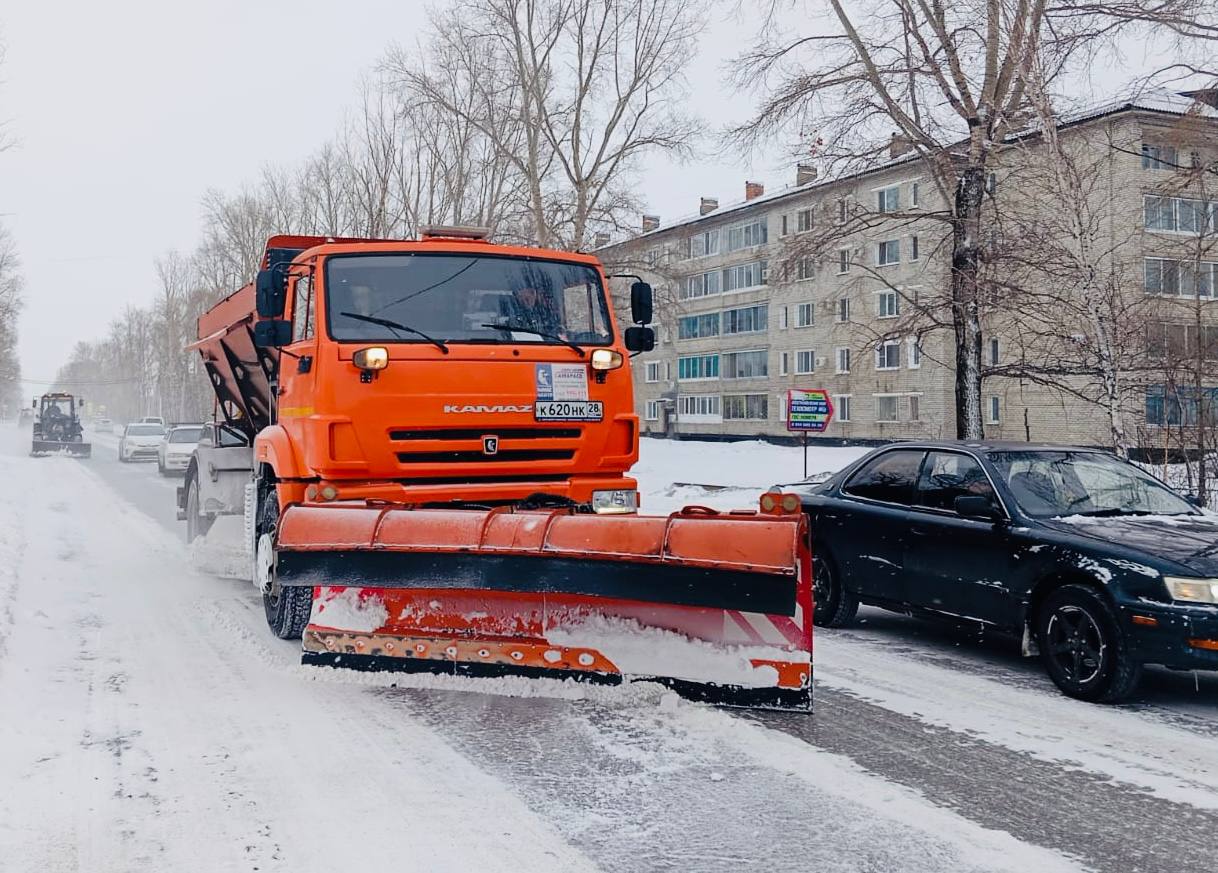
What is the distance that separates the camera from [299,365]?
7141 mm

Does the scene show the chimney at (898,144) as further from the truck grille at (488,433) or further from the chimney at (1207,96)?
the truck grille at (488,433)

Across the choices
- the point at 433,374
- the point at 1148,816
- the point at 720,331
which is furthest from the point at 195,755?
the point at 720,331

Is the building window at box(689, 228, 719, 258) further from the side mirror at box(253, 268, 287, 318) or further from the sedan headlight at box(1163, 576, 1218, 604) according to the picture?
the sedan headlight at box(1163, 576, 1218, 604)

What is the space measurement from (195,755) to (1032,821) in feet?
11.5

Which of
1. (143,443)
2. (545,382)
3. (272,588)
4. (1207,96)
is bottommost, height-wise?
(272,588)

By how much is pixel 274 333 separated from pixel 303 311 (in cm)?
27

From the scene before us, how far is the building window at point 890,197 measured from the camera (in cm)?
4819

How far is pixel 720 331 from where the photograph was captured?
63.3 metres

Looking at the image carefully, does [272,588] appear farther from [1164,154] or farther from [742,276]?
[742,276]

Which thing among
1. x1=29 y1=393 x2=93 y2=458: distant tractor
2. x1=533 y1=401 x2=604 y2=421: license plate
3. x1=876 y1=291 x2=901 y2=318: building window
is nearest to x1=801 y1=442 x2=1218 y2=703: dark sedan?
x1=533 y1=401 x2=604 y2=421: license plate

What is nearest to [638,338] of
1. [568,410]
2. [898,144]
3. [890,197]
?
[568,410]

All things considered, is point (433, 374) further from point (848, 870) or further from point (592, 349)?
point (848, 870)

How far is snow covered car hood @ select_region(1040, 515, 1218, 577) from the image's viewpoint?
5.75m

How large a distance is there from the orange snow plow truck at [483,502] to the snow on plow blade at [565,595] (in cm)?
1
